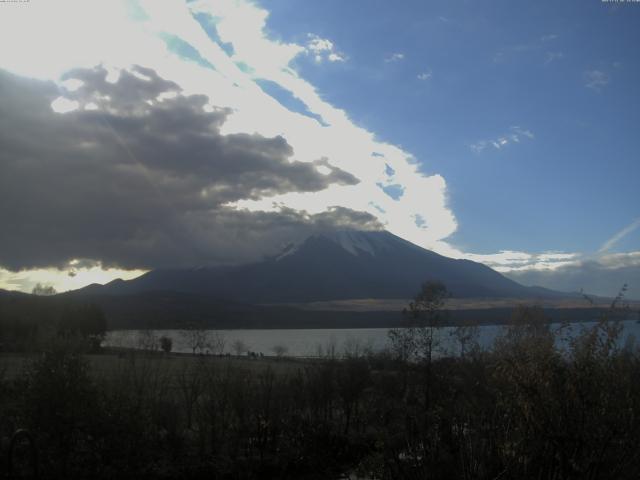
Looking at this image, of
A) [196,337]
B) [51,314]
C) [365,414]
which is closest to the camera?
[365,414]

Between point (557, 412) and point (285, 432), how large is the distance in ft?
52.2

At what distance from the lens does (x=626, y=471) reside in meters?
6.32

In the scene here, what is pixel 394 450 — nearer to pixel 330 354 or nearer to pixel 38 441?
pixel 38 441

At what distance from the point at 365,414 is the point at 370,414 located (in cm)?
219

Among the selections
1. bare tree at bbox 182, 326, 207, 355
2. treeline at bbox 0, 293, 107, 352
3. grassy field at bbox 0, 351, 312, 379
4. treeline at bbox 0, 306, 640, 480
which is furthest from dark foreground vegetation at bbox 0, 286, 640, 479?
treeline at bbox 0, 293, 107, 352

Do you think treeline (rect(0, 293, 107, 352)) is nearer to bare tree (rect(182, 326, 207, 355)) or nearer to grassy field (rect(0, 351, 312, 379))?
bare tree (rect(182, 326, 207, 355))

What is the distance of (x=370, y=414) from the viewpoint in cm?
2205

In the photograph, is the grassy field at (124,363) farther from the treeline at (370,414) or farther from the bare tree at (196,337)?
the bare tree at (196,337)

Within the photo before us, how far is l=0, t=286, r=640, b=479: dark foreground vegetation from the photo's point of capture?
6297 millimetres

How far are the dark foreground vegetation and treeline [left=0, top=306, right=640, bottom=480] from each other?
0.02 meters

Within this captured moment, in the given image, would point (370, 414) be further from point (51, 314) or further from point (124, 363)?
point (51, 314)

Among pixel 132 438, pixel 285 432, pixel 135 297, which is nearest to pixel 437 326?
pixel 285 432

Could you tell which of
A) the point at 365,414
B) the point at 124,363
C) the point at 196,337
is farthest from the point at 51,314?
the point at 365,414

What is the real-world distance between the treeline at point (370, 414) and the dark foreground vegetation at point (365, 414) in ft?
0.08
